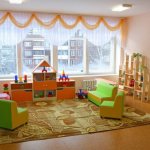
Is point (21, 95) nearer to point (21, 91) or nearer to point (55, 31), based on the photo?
point (21, 91)

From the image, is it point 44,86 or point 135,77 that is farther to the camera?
point 135,77

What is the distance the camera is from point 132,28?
710 cm

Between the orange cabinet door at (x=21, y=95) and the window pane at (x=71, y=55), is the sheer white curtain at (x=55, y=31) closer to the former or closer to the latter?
the window pane at (x=71, y=55)

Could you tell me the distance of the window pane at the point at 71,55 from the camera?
7.05 metres

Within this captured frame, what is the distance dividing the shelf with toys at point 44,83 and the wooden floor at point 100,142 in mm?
2709

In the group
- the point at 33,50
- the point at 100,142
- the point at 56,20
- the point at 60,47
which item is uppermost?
the point at 56,20

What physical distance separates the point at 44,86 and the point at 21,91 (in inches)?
26.7

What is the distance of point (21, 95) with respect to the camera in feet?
20.1

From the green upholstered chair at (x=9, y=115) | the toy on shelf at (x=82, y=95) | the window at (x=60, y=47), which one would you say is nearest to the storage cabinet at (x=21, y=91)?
the window at (x=60, y=47)

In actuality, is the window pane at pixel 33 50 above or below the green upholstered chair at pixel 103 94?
above

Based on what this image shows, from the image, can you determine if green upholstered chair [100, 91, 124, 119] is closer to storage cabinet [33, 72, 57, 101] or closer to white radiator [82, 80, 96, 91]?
storage cabinet [33, 72, 57, 101]

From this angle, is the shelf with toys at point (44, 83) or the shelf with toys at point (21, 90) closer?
the shelf with toys at point (21, 90)

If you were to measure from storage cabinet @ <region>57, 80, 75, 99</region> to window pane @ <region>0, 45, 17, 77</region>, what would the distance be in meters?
1.52

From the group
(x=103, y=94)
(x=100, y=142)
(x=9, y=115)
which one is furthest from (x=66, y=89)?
(x=100, y=142)
